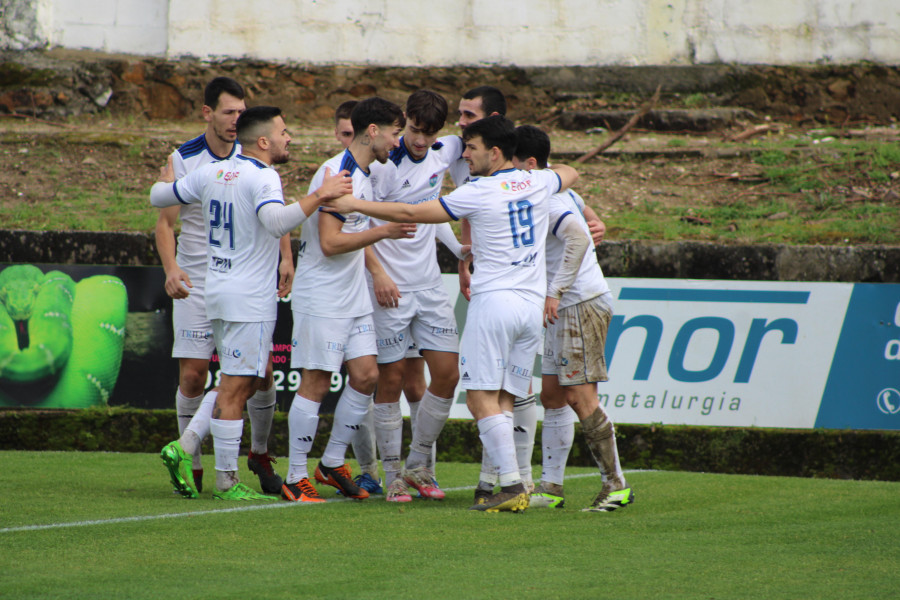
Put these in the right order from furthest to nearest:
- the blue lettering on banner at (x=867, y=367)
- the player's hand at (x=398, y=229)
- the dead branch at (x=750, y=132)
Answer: the dead branch at (x=750, y=132) < the blue lettering on banner at (x=867, y=367) < the player's hand at (x=398, y=229)

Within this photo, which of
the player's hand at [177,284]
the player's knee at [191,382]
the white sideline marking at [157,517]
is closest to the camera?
the white sideline marking at [157,517]

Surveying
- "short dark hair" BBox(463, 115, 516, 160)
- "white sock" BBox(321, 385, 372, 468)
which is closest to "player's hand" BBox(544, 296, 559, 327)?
"short dark hair" BBox(463, 115, 516, 160)

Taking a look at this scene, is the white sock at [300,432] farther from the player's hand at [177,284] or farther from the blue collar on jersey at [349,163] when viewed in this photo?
the blue collar on jersey at [349,163]

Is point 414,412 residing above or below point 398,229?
below

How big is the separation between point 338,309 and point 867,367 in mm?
4418

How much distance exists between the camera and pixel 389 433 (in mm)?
6137

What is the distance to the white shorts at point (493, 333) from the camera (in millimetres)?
5430

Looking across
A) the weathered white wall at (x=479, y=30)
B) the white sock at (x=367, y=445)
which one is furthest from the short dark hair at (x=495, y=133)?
the weathered white wall at (x=479, y=30)

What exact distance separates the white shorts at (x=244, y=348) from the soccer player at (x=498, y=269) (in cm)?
85

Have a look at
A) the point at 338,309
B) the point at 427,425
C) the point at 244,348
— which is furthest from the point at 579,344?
the point at 244,348

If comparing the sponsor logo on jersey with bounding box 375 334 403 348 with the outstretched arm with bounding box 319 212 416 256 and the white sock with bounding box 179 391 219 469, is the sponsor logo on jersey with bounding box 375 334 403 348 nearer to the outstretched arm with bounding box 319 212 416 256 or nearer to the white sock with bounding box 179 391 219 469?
the outstretched arm with bounding box 319 212 416 256

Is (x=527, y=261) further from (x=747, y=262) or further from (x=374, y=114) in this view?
(x=747, y=262)

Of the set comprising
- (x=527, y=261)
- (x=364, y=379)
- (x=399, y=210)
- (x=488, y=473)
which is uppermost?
(x=399, y=210)

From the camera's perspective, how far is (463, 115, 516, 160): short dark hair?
5473 mm
